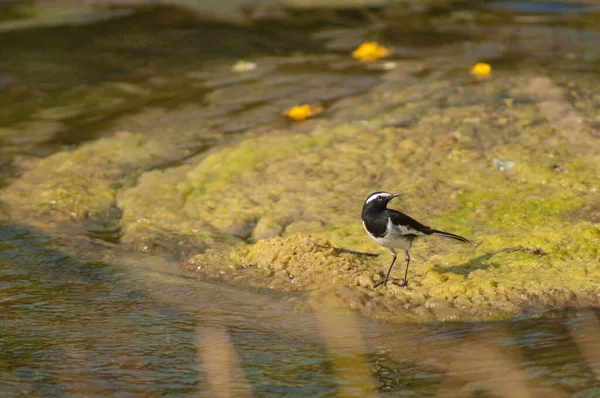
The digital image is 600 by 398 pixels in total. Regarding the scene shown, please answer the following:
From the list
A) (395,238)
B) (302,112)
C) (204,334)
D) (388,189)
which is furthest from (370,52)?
(204,334)

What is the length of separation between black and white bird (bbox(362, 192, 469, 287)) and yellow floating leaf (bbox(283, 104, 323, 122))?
320 centimetres

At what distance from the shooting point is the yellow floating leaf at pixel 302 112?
364 inches

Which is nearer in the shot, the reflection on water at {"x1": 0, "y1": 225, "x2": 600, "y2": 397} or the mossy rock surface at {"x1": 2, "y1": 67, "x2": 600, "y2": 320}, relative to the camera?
the reflection on water at {"x1": 0, "y1": 225, "x2": 600, "y2": 397}

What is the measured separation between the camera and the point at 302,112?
30.3ft

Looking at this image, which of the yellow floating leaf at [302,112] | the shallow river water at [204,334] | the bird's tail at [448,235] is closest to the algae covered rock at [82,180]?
the shallow river water at [204,334]

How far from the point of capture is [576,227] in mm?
6562

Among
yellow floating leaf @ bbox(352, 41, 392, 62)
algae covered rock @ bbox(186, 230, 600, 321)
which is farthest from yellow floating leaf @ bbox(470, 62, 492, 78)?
algae covered rock @ bbox(186, 230, 600, 321)

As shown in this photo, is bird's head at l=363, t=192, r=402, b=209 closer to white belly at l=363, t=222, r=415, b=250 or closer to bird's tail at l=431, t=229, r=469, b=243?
white belly at l=363, t=222, r=415, b=250

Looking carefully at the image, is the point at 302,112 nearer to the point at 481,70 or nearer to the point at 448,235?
the point at 481,70

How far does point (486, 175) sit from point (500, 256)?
52.8 inches

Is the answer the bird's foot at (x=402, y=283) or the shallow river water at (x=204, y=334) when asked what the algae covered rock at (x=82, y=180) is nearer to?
the shallow river water at (x=204, y=334)

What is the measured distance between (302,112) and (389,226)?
3.50 meters

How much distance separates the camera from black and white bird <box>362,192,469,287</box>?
19.7 ft

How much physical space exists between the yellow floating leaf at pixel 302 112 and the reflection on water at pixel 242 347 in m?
3.15
